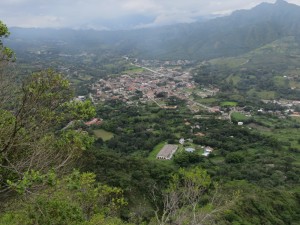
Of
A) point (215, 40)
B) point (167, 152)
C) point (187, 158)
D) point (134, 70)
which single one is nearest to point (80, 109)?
point (187, 158)

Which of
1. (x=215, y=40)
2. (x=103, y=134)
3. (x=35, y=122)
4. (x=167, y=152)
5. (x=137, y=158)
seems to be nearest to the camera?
(x=35, y=122)

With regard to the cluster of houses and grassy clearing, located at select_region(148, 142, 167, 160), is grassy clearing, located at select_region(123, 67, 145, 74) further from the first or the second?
the cluster of houses

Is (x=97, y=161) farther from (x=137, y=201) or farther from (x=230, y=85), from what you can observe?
(x=230, y=85)

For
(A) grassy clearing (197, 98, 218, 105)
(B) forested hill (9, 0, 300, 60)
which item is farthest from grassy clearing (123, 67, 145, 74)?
(B) forested hill (9, 0, 300, 60)

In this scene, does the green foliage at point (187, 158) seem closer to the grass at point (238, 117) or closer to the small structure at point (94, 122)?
the small structure at point (94, 122)

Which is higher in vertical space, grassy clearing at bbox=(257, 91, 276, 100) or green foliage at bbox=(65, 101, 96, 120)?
green foliage at bbox=(65, 101, 96, 120)

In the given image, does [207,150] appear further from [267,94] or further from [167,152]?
[267,94]
